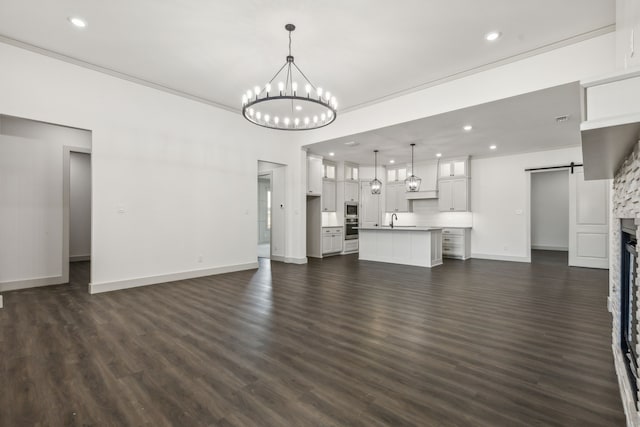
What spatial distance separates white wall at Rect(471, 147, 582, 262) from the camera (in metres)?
8.05

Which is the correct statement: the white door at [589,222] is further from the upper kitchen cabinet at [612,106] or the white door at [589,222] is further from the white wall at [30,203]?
the white wall at [30,203]

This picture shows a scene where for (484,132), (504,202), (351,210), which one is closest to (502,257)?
(504,202)

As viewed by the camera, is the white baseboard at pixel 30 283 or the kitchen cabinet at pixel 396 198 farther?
the kitchen cabinet at pixel 396 198

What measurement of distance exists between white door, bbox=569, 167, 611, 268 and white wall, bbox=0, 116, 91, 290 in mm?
11081

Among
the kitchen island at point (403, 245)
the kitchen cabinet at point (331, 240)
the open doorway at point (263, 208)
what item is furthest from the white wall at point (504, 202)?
the open doorway at point (263, 208)

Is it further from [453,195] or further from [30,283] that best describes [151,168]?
[453,195]

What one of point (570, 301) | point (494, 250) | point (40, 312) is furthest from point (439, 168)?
point (40, 312)

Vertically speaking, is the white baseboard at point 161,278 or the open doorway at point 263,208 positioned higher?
the open doorway at point 263,208

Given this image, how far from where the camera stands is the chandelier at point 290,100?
12.3 ft

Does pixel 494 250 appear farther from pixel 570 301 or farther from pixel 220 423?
pixel 220 423

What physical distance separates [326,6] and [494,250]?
8.01 meters

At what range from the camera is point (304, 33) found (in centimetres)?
379

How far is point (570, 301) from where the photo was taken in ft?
14.0

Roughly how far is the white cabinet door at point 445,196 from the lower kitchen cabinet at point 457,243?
77cm
